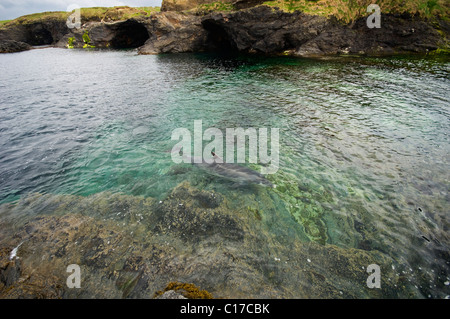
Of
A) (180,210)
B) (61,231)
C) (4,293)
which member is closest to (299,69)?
(180,210)

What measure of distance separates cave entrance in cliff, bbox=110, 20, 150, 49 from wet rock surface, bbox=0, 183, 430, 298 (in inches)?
3228

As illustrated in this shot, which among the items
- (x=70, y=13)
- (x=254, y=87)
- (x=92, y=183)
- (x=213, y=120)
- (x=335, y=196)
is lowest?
(x=335, y=196)

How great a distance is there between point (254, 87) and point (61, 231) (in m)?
21.4

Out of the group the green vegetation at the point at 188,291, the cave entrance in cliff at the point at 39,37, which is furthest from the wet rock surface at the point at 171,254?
the cave entrance in cliff at the point at 39,37

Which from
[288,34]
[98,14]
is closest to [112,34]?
[98,14]

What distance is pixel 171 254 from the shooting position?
20.7ft

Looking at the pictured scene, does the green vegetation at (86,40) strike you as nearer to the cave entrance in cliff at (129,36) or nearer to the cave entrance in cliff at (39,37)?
the cave entrance in cliff at (129,36)

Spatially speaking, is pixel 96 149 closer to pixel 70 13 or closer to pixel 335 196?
pixel 335 196

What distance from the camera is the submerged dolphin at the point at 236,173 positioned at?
9672 mm

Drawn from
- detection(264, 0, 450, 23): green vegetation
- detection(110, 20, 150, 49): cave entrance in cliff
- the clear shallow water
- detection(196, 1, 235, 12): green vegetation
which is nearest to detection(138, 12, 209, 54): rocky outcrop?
detection(196, 1, 235, 12): green vegetation

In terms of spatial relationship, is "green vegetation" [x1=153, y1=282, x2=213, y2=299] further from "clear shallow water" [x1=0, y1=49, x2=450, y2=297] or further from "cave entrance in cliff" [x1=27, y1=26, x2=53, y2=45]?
"cave entrance in cliff" [x1=27, y1=26, x2=53, y2=45]

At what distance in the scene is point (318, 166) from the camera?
10312 mm

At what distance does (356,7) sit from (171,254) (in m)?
50.1

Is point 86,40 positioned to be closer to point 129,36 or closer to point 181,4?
point 129,36
